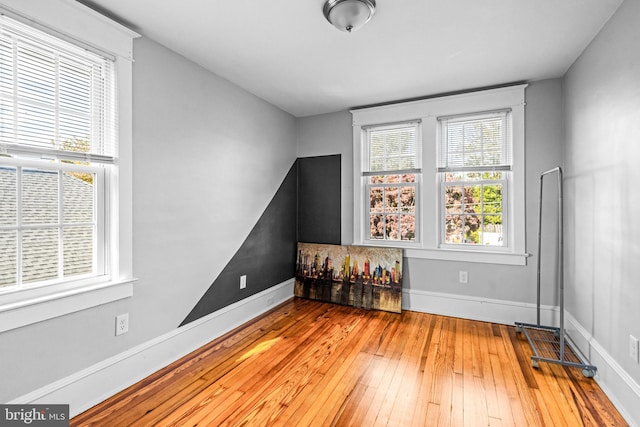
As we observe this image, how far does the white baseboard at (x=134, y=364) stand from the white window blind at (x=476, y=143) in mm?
2780

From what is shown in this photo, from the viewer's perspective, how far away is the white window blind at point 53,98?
1590mm

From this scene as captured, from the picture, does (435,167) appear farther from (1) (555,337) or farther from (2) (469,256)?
(1) (555,337)

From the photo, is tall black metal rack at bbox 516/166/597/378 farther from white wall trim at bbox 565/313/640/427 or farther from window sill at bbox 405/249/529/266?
window sill at bbox 405/249/529/266

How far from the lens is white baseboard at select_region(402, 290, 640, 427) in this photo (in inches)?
70.2

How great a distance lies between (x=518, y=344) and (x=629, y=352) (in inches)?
37.1

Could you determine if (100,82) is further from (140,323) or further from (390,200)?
(390,200)

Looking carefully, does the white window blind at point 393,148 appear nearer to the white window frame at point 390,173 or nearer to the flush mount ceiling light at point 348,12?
the white window frame at point 390,173

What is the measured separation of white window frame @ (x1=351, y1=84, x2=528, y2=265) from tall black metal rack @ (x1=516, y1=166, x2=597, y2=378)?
0.24 meters

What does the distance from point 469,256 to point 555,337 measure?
101cm

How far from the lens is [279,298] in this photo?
3.79 meters

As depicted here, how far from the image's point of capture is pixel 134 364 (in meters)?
2.12

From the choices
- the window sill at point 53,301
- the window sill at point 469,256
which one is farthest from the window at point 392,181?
the window sill at point 53,301

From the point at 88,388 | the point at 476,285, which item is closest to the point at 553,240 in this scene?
the point at 476,285

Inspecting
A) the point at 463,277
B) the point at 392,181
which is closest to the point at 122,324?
the point at 392,181
